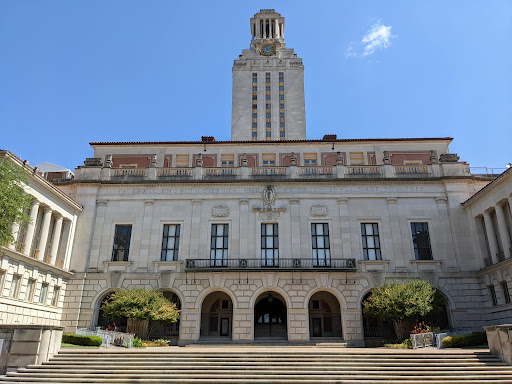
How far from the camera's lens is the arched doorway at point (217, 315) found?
113ft

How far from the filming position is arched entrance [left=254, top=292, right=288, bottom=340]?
34.6m

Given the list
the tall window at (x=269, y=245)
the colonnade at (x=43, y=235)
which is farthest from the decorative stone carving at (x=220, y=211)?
the colonnade at (x=43, y=235)

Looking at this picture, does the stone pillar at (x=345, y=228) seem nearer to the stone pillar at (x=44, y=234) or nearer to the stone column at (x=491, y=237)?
the stone column at (x=491, y=237)

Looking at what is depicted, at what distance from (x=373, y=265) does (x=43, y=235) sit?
25.6m

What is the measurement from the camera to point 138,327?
28844 mm

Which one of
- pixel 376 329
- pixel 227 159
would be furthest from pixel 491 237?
pixel 227 159

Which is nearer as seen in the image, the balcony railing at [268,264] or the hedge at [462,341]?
the hedge at [462,341]

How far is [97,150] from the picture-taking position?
4069 centimetres

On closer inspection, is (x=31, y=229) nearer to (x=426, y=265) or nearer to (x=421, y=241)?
(x=426, y=265)

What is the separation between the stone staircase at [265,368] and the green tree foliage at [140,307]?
8.68 meters

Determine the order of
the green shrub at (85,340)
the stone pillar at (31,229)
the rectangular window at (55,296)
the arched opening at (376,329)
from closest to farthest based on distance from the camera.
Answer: the green shrub at (85,340) → the stone pillar at (31,229) → the rectangular window at (55,296) → the arched opening at (376,329)

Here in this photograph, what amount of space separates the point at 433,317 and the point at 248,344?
15.2 m

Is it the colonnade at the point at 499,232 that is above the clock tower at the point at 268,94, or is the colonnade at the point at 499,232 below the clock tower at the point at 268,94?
below

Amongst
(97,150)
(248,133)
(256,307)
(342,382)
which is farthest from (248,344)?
(248,133)
